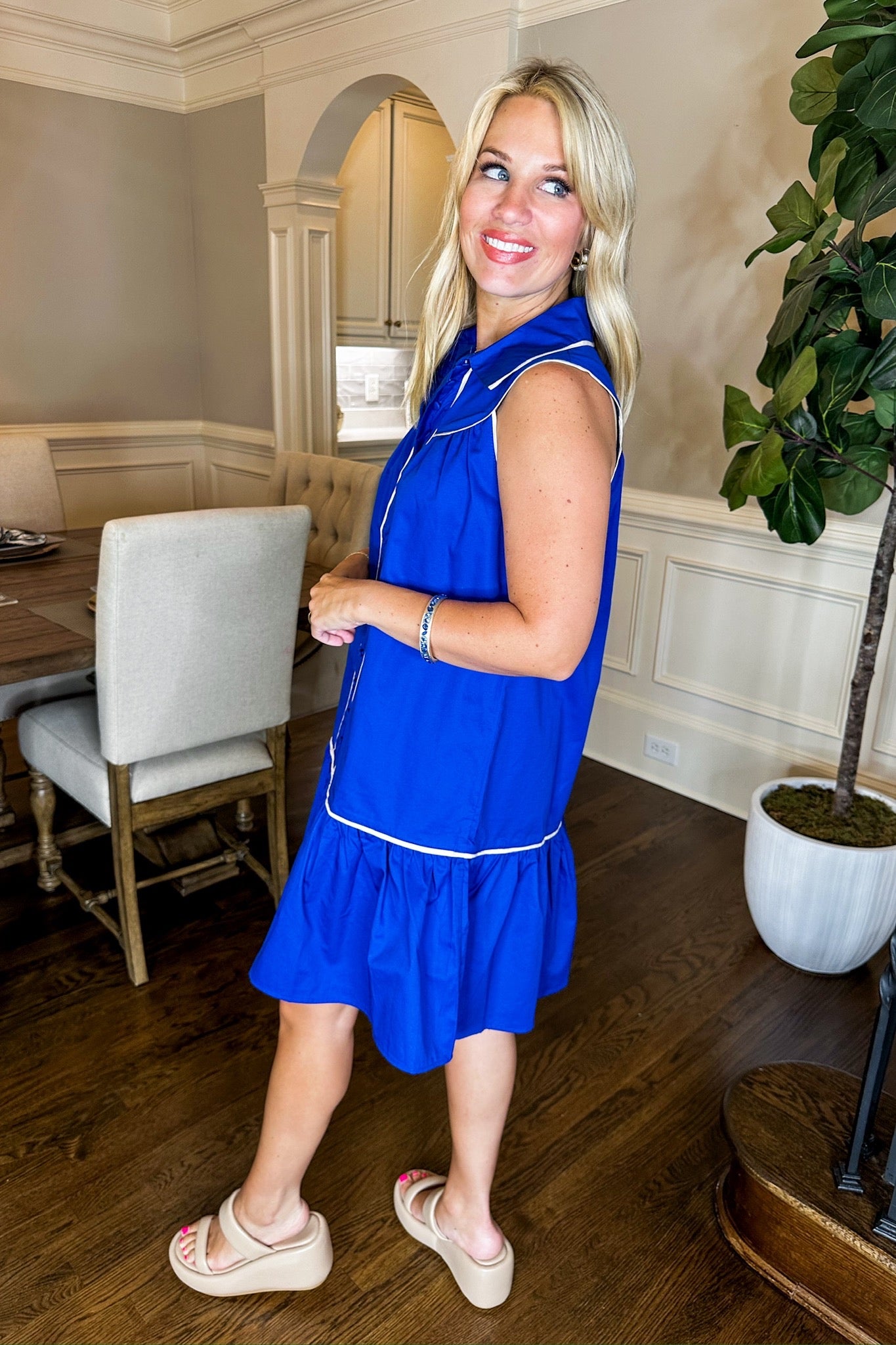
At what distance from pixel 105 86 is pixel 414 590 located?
4.28 meters

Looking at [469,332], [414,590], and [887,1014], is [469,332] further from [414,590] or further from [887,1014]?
[887,1014]

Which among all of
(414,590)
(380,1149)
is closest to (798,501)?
(414,590)

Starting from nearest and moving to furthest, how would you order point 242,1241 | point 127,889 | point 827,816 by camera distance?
1. point 242,1241
2. point 127,889
3. point 827,816

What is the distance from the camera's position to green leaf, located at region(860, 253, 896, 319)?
1.70 metres

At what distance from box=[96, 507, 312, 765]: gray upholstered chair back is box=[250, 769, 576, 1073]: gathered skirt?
0.78 metres

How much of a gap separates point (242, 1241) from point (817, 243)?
75.9 inches

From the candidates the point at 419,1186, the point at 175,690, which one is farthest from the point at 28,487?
the point at 419,1186

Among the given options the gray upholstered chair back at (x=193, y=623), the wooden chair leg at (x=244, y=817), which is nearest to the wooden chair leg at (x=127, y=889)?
the gray upholstered chair back at (x=193, y=623)

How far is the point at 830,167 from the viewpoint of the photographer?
1.79m

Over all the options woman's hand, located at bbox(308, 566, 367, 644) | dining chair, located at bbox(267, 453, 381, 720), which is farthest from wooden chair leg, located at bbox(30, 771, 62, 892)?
woman's hand, located at bbox(308, 566, 367, 644)

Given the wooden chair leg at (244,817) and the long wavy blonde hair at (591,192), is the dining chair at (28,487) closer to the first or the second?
the wooden chair leg at (244,817)

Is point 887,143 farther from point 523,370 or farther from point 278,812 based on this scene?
point 278,812

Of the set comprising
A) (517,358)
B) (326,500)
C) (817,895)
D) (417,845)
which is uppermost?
(517,358)

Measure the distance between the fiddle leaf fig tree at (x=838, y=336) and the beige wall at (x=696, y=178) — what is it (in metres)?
0.55
